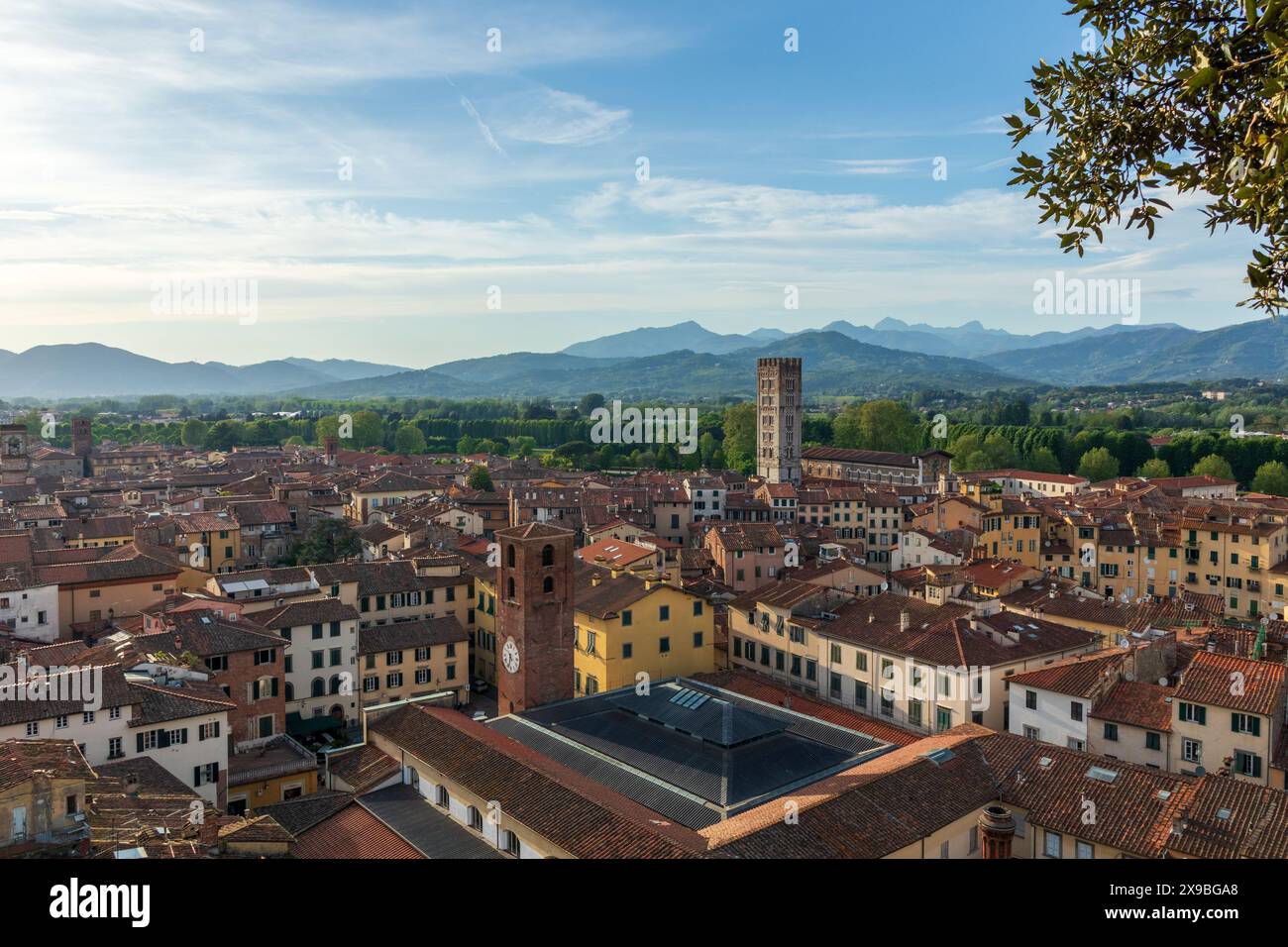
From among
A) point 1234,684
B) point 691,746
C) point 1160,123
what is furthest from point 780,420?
point 1160,123

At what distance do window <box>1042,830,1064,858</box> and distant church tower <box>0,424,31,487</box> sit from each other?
91.1m

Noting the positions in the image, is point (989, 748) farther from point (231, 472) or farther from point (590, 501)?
point (231, 472)

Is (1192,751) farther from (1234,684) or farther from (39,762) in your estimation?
(39,762)

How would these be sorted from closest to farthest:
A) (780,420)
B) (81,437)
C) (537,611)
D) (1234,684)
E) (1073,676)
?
(1234,684) → (1073,676) → (537,611) → (780,420) → (81,437)

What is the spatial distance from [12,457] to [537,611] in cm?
7752

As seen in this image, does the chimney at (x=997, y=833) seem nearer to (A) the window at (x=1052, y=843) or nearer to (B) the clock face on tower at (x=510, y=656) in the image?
(A) the window at (x=1052, y=843)

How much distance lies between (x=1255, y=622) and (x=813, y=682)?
101ft

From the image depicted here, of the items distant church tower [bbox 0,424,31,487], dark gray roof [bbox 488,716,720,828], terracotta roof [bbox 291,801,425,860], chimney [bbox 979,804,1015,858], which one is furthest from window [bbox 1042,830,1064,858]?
distant church tower [bbox 0,424,31,487]

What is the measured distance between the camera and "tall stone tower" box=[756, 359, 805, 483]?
102000mm

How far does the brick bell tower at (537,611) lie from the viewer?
29.9m

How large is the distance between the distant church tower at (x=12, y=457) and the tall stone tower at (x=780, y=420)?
2953 inches

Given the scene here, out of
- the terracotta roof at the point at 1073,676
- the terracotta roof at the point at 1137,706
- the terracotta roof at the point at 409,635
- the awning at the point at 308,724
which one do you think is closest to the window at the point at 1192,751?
the terracotta roof at the point at 1137,706

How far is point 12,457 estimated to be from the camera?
275 ft
